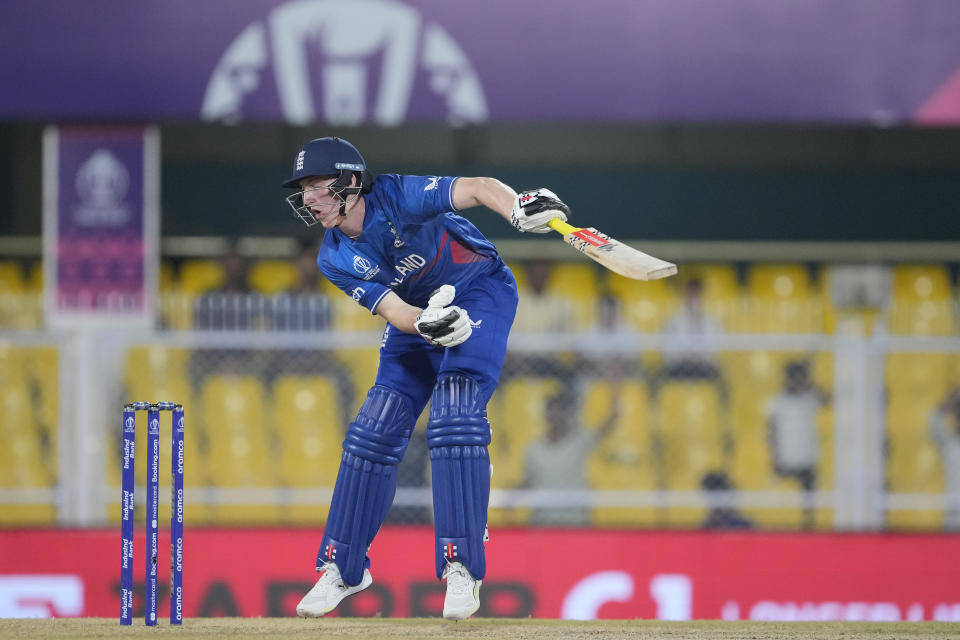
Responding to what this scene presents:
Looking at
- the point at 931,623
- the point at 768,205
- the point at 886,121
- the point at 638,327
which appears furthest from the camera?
the point at 768,205

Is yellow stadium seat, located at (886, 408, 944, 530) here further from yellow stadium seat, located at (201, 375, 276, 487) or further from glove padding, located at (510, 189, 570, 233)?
glove padding, located at (510, 189, 570, 233)

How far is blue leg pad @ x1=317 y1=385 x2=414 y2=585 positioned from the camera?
4.84m

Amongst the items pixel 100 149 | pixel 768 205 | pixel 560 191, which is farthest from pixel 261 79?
pixel 768 205

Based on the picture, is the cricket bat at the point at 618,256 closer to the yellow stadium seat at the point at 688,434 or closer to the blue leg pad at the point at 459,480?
the blue leg pad at the point at 459,480

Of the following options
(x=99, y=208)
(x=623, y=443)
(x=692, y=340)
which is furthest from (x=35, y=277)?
(x=692, y=340)

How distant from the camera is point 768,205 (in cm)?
1202

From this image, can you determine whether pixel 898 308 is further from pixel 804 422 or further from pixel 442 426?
pixel 442 426

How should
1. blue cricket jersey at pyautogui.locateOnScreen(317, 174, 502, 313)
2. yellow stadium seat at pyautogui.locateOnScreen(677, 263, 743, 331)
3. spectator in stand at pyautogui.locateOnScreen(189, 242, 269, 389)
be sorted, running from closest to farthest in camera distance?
1. blue cricket jersey at pyautogui.locateOnScreen(317, 174, 502, 313)
2. spectator in stand at pyautogui.locateOnScreen(189, 242, 269, 389)
3. yellow stadium seat at pyautogui.locateOnScreen(677, 263, 743, 331)

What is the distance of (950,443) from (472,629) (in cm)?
400

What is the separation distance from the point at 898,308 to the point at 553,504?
8.04ft

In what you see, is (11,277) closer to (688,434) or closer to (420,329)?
(688,434)

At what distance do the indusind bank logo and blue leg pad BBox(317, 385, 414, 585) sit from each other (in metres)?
3.45

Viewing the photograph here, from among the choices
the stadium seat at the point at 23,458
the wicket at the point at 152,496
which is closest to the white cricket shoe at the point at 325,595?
the wicket at the point at 152,496

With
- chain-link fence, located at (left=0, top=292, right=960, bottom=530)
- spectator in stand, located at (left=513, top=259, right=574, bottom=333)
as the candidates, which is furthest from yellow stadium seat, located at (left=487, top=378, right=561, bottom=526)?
spectator in stand, located at (left=513, top=259, right=574, bottom=333)
